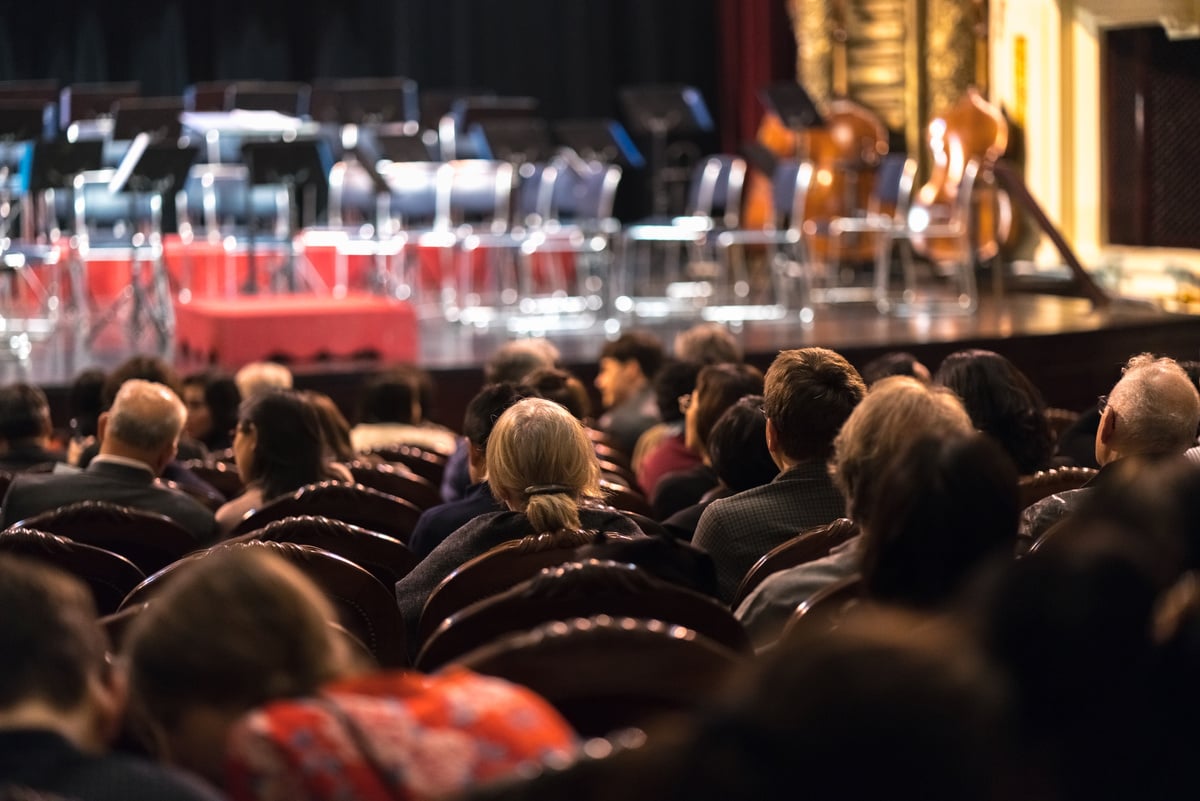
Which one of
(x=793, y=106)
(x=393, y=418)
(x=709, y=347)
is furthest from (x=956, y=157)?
(x=393, y=418)

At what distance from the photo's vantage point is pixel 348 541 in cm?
325

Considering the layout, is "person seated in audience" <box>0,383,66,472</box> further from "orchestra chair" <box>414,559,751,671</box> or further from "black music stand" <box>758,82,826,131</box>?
"black music stand" <box>758,82,826,131</box>

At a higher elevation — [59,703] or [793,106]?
[793,106]

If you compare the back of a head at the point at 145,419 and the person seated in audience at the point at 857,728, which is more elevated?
the person seated in audience at the point at 857,728

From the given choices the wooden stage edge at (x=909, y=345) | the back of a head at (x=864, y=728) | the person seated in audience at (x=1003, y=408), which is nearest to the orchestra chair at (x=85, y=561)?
the person seated in audience at (x=1003, y=408)

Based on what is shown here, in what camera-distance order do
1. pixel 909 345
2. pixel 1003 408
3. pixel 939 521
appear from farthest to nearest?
pixel 909 345 → pixel 1003 408 → pixel 939 521

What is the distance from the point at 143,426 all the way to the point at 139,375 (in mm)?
1206

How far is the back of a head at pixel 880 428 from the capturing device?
2689 mm

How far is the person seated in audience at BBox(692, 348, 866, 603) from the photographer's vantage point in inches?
133

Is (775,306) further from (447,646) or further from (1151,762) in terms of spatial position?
(1151,762)

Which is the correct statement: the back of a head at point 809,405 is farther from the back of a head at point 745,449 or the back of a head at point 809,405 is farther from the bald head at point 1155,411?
the bald head at point 1155,411

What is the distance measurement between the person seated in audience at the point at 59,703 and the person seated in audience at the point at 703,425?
266cm

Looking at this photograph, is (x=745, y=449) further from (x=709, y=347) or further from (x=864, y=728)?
(x=864, y=728)

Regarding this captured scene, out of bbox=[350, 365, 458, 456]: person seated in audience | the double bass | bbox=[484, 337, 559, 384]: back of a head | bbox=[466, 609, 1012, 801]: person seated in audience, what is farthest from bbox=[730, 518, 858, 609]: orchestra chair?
the double bass
